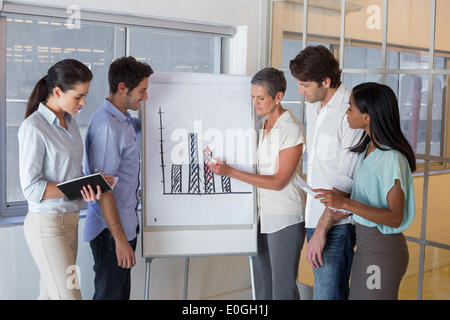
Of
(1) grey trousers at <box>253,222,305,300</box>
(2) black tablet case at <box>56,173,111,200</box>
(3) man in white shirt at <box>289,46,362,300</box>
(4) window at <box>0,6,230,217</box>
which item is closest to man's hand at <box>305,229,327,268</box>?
(3) man in white shirt at <box>289,46,362,300</box>

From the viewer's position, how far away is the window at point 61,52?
9.02ft

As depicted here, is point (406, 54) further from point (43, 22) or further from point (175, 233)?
point (43, 22)

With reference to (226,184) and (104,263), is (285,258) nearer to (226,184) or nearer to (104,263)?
(226,184)

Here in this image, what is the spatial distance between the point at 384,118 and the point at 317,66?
17.1 inches

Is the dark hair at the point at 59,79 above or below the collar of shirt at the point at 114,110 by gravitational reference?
above

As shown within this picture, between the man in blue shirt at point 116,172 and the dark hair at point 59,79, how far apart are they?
10.0 inches

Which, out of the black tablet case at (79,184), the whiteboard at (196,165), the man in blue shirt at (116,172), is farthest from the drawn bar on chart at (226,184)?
the black tablet case at (79,184)

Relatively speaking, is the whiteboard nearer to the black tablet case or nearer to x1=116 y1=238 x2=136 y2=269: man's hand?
x1=116 y1=238 x2=136 y2=269: man's hand

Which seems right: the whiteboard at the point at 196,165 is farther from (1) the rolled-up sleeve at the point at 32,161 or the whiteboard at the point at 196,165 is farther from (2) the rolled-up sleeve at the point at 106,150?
(1) the rolled-up sleeve at the point at 32,161

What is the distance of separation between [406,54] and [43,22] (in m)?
1.91

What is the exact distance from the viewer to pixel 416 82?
8.95ft

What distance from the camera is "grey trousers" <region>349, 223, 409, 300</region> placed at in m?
2.03

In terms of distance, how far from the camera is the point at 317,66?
232 centimetres
